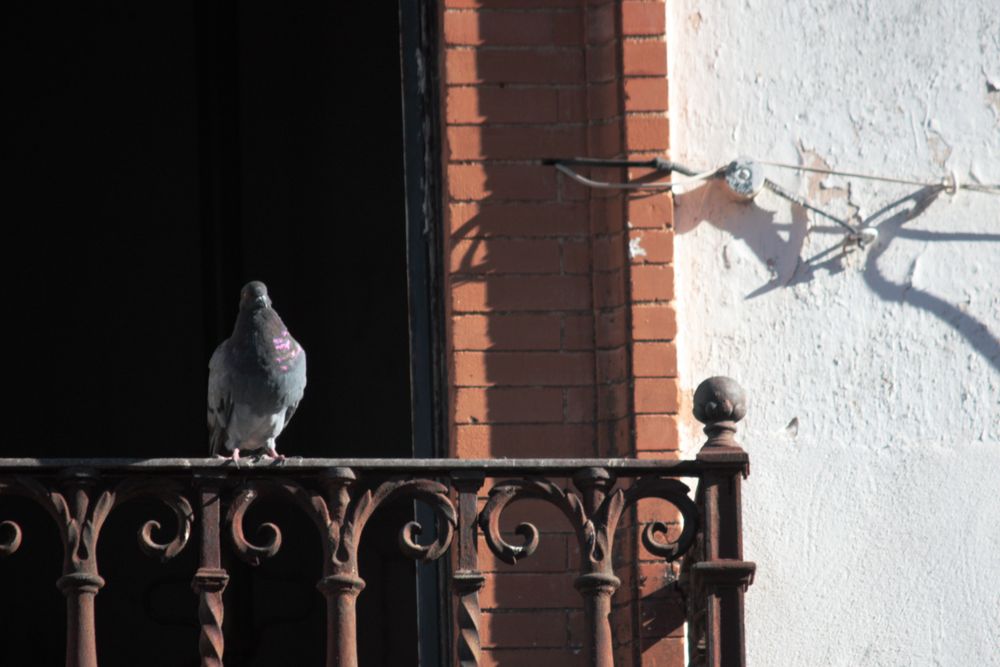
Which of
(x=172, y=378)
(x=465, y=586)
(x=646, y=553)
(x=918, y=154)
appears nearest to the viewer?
(x=465, y=586)

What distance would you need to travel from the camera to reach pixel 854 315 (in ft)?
19.4

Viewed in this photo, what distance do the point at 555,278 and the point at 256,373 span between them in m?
0.85

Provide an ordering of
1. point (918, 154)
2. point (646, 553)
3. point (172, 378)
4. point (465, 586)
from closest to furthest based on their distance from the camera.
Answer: point (465, 586), point (646, 553), point (918, 154), point (172, 378)

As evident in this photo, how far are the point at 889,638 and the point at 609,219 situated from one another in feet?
4.40

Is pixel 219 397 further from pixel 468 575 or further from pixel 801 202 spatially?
pixel 801 202

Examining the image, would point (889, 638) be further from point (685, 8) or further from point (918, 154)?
point (685, 8)

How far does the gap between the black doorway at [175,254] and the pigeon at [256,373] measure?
230 centimetres

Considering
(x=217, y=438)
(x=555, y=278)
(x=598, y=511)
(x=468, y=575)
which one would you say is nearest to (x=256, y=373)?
(x=217, y=438)

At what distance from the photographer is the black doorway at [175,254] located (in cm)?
834

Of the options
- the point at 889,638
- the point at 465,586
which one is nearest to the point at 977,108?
the point at 889,638

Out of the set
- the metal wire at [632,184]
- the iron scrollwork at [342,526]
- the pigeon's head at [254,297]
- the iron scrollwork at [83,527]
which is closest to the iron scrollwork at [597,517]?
the iron scrollwork at [342,526]

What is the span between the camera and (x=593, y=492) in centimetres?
517

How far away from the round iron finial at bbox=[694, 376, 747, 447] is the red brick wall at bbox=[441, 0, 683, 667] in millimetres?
515

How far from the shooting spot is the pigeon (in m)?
5.72
